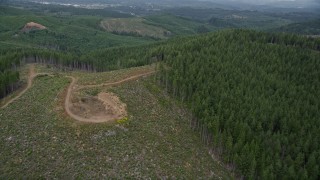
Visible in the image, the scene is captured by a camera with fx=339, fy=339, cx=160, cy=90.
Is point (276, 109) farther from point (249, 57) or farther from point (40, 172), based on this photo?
point (40, 172)

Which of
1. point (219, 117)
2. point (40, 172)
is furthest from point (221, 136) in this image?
point (40, 172)

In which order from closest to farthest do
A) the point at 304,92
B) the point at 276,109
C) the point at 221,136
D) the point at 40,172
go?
1. the point at 40,172
2. the point at 221,136
3. the point at 276,109
4. the point at 304,92

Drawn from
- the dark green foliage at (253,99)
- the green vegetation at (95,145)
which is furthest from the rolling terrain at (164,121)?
the dark green foliage at (253,99)

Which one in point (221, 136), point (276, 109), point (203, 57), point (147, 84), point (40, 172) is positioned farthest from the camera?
point (203, 57)

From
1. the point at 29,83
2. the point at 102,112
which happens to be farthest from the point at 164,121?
the point at 29,83

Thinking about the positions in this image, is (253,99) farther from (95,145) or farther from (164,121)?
(95,145)

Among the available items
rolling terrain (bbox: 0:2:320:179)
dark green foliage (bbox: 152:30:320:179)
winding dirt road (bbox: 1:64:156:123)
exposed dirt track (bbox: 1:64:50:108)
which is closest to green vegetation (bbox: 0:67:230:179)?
rolling terrain (bbox: 0:2:320:179)

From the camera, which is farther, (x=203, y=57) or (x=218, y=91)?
(x=203, y=57)

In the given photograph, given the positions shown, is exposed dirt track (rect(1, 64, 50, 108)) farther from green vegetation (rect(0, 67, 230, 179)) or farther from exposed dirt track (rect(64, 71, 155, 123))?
exposed dirt track (rect(64, 71, 155, 123))

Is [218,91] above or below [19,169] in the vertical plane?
above
